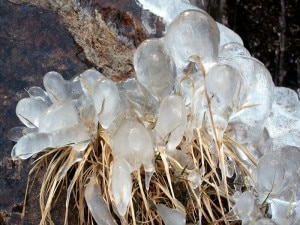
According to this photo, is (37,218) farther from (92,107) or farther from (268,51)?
(268,51)

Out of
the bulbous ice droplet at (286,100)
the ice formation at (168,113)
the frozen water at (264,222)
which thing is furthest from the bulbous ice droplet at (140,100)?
the bulbous ice droplet at (286,100)

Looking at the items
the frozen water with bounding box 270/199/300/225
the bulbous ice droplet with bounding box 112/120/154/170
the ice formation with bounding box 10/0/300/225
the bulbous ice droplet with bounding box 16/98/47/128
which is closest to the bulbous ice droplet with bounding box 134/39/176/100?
the ice formation with bounding box 10/0/300/225

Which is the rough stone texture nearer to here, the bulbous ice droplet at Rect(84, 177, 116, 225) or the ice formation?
the ice formation

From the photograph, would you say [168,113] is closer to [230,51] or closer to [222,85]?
[222,85]

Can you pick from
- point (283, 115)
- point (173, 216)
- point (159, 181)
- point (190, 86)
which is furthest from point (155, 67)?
point (283, 115)

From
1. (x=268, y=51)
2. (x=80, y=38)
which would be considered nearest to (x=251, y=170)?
(x=80, y=38)
